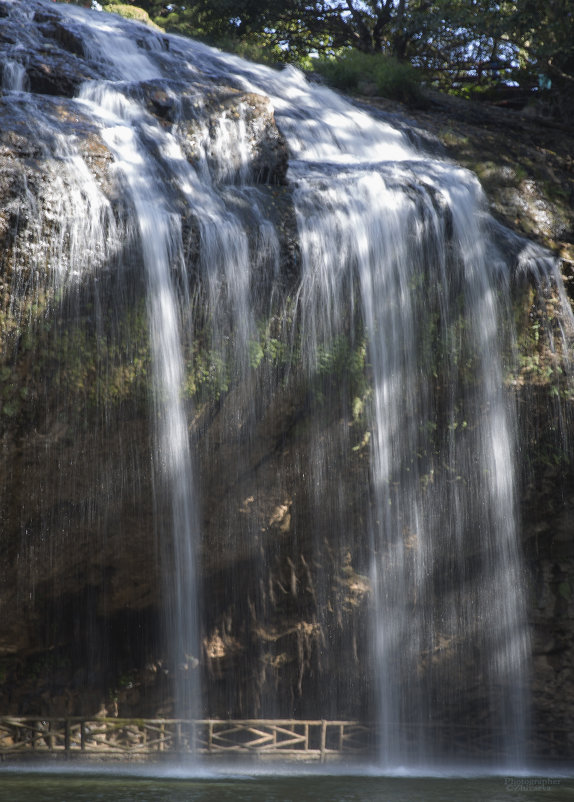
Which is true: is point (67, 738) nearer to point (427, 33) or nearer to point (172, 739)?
point (172, 739)

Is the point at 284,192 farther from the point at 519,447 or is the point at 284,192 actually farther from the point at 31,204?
the point at 519,447

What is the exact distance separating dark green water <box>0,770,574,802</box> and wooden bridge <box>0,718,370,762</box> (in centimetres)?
106

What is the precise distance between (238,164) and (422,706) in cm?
709

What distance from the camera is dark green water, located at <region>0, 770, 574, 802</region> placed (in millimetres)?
6887

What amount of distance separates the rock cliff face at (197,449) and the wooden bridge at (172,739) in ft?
0.90

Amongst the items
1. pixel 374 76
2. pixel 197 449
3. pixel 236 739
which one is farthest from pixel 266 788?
pixel 374 76

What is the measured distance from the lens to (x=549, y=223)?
11852mm

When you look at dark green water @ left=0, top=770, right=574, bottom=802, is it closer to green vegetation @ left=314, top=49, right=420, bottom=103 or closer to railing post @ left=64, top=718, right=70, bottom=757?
railing post @ left=64, top=718, right=70, bottom=757

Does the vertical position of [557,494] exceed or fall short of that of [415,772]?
it exceeds it

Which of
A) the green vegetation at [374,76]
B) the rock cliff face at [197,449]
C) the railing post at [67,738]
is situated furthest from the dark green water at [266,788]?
the green vegetation at [374,76]

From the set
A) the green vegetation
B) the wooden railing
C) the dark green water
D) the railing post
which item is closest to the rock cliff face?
the wooden railing

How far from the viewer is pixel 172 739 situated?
31.5 ft

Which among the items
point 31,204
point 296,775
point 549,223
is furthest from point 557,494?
point 31,204

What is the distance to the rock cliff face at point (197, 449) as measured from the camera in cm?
809
